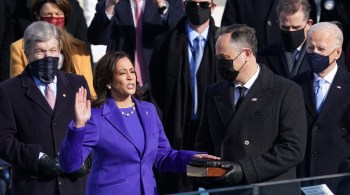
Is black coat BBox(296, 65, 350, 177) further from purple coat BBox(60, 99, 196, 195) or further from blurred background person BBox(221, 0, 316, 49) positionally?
blurred background person BBox(221, 0, 316, 49)

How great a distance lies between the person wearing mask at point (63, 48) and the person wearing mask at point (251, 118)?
1.59m

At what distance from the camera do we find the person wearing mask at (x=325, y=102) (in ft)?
22.7

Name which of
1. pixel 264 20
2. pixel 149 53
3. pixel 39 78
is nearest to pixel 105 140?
pixel 39 78

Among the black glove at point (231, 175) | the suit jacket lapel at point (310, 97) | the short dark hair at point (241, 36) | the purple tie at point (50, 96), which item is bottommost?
the black glove at point (231, 175)

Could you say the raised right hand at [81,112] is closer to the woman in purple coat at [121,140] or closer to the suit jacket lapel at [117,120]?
the woman in purple coat at [121,140]

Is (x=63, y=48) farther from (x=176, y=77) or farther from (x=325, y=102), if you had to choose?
(x=325, y=102)

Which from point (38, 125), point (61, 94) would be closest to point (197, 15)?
point (61, 94)

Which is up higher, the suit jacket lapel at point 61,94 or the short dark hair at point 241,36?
the short dark hair at point 241,36

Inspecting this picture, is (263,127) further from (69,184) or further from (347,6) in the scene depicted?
(347,6)

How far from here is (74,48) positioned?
25.4 feet

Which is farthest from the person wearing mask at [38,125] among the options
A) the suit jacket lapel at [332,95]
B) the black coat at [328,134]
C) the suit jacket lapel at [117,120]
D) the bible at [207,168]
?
the suit jacket lapel at [332,95]

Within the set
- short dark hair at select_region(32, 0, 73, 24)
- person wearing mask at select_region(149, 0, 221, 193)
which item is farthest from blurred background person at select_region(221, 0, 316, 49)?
short dark hair at select_region(32, 0, 73, 24)

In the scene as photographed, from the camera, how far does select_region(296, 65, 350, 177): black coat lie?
6.89 metres

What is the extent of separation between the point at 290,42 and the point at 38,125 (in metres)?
2.38
